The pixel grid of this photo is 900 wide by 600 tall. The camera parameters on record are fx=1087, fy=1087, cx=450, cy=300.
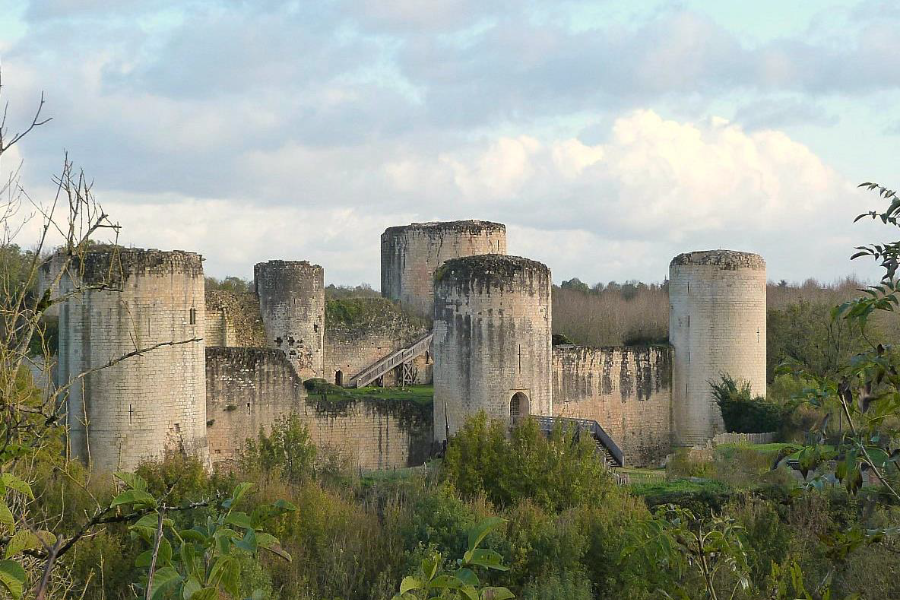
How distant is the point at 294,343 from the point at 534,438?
914 centimetres

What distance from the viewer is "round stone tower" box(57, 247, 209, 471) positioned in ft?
54.6

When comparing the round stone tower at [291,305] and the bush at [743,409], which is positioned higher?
the round stone tower at [291,305]

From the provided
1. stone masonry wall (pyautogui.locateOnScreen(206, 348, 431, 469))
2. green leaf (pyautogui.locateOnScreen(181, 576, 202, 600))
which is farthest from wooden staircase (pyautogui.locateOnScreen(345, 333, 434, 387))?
green leaf (pyautogui.locateOnScreen(181, 576, 202, 600))

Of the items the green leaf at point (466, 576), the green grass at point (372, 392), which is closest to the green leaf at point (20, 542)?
the green leaf at point (466, 576)

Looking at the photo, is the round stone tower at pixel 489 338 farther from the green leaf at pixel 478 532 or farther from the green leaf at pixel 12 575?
the green leaf at pixel 12 575

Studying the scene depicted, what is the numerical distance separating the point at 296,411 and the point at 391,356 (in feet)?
19.3

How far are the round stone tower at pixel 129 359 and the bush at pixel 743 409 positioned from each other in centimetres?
1236

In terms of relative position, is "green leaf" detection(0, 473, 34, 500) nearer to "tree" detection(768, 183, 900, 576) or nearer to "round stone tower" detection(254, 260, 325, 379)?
"tree" detection(768, 183, 900, 576)

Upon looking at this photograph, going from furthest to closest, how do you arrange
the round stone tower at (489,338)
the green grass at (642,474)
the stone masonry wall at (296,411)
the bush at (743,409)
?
1. the bush at (743,409)
2. the green grass at (642,474)
3. the stone masonry wall at (296,411)
4. the round stone tower at (489,338)

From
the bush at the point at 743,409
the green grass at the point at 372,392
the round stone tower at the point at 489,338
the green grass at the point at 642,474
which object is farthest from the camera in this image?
the bush at the point at 743,409

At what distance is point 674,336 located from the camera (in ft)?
82.5

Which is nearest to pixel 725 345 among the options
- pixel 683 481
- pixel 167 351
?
pixel 683 481

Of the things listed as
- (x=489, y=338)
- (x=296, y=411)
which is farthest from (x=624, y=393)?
Result: (x=296, y=411)

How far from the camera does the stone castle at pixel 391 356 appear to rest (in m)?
16.8
